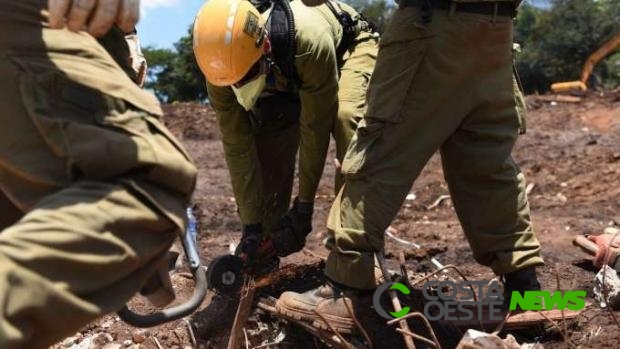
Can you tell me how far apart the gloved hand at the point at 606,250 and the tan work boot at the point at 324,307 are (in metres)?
1.24

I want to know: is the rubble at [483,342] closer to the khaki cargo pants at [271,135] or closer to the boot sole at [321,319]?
the boot sole at [321,319]

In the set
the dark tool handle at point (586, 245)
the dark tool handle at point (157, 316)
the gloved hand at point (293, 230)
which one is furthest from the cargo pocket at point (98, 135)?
the dark tool handle at point (586, 245)

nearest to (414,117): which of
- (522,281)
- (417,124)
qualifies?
(417,124)

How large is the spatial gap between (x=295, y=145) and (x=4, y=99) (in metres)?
2.92

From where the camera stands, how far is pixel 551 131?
10289 millimetres

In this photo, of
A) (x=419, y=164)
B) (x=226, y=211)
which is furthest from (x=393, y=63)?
(x=226, y=211)

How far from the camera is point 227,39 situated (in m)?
3.68

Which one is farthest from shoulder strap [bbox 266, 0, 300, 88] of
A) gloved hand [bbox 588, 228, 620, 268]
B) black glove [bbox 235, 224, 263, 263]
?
gloved hand [bbox 588, 228, 620, 268]

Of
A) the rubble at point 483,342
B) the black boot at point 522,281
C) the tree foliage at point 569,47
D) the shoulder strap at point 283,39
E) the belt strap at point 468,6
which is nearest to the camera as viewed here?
the rubble at point 483,342

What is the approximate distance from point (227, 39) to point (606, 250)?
1.95m

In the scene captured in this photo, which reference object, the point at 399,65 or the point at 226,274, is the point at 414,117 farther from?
the point at 226,274

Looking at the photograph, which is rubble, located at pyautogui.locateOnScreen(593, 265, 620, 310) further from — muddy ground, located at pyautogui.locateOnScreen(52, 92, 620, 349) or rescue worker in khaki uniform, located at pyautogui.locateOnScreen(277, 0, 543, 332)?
rescue worker in khaki uniform, located at pyautogui.locateOnScreen(277, 0, 543, 332)

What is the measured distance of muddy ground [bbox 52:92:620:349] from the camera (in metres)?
3.54

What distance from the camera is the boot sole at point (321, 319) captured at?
10.4 ft
